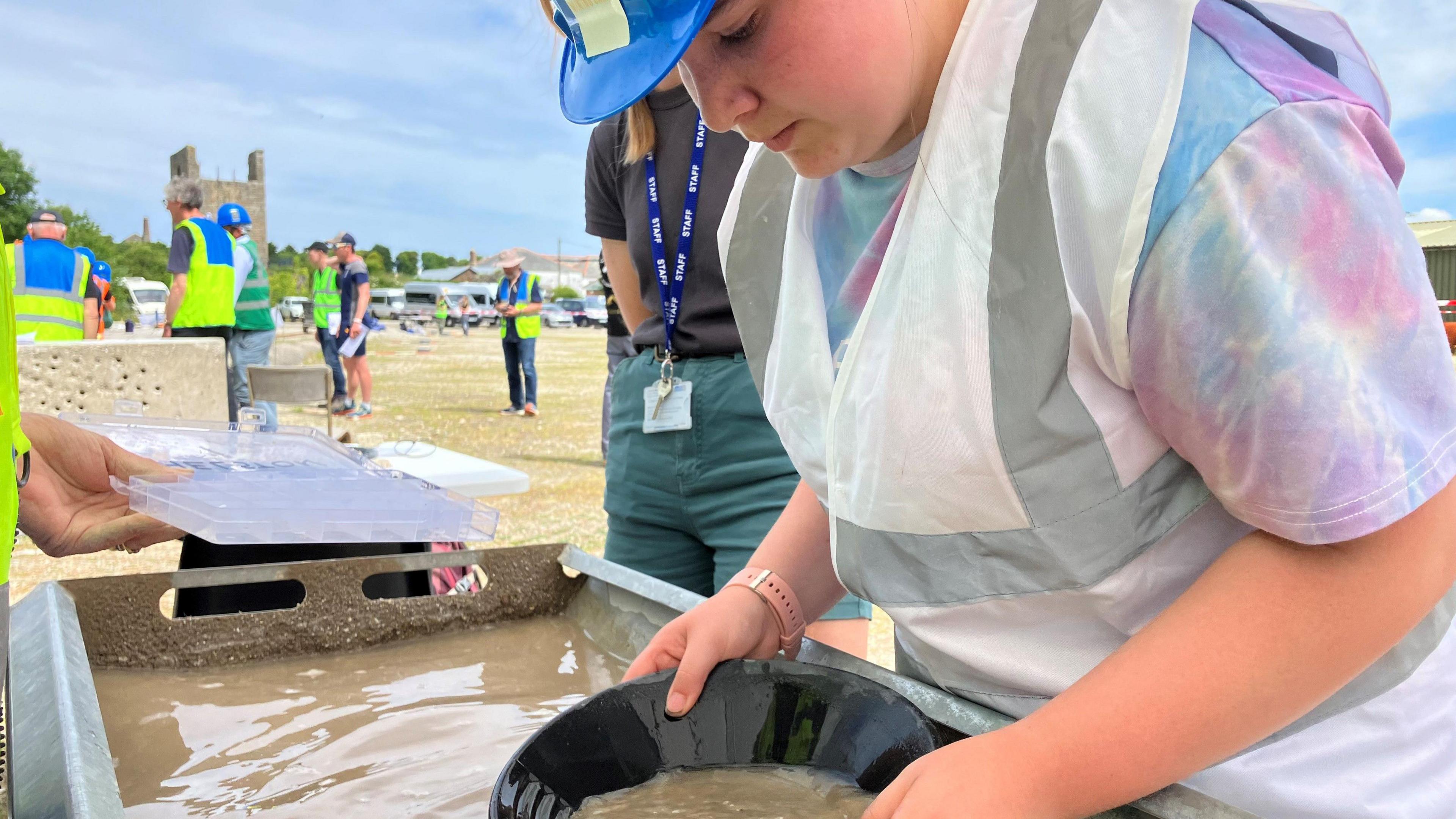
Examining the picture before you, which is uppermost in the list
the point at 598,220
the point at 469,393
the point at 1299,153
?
the point at 598,220

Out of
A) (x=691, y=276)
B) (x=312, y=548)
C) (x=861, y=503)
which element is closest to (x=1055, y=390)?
(x=861, y=503)

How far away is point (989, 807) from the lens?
0.68m

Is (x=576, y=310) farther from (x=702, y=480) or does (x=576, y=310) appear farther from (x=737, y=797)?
(x=737, y=797)

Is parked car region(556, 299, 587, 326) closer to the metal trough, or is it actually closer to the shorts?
the shorts

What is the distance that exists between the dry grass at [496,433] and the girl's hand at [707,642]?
7.55 ft

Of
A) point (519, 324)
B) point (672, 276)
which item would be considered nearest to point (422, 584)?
point (672, 276)

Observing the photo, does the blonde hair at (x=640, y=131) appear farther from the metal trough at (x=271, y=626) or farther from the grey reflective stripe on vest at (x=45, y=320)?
the grey reflective stripe on vest at (x=45, y=320)

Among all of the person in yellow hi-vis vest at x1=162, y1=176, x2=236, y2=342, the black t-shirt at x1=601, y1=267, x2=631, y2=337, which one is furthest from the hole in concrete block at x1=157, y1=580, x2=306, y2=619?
the person in yellow hi-vis vest at x1=162, y1=176, x2=236, y2=342

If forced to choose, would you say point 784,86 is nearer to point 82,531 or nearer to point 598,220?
point 598,220

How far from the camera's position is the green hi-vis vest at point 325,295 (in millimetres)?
9836

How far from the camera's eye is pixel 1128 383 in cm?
71

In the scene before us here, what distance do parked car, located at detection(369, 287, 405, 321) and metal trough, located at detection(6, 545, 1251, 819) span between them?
1497 inches

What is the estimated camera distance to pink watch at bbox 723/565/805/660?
1.15 meters

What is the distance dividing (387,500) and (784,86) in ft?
4.59
